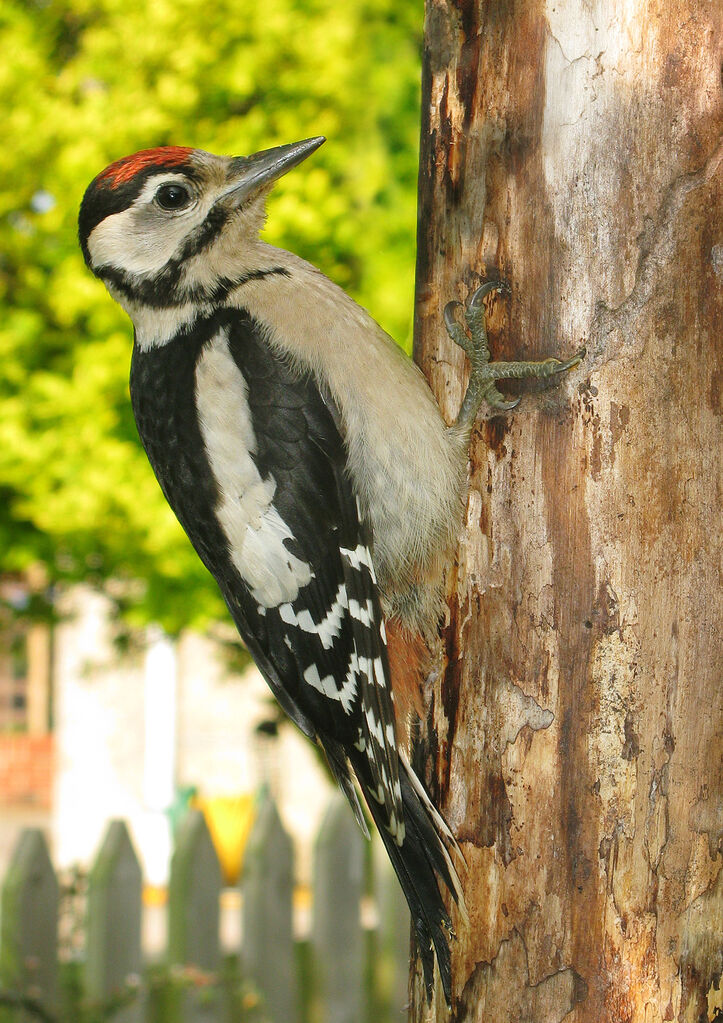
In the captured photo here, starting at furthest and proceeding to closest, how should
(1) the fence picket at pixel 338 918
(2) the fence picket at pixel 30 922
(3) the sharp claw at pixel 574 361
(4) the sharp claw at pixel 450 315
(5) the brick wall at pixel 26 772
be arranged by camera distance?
(5) the brick wall at pixel 26 772
(1) the fence picket at pixel 338 918
(2) the fence picket at pixel 30 922
(4) the sharp claw at pixel 450 315
(3) the sharp claw at pixel 574 361

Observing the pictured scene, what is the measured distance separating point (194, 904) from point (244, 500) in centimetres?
233

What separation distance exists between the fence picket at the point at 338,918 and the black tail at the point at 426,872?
7.51ft

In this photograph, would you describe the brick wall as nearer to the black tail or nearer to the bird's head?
the bird's head

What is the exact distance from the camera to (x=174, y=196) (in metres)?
2.29

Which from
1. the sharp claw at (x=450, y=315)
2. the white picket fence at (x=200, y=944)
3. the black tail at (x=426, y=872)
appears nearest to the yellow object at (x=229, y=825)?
the white picket fence at (x=200, y=944)

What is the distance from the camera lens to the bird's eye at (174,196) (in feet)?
7.52

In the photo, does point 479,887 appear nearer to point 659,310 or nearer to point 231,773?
point 659,310

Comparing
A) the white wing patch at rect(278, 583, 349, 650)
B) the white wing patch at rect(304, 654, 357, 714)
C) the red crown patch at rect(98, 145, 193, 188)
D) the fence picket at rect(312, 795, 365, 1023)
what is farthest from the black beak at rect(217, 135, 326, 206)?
the fence picket at rect(312, 795, 365, 1023)

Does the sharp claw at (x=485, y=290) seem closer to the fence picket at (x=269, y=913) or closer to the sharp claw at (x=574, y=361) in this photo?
the sharp claw at (x=574, y=361)

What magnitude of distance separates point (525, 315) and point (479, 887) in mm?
888

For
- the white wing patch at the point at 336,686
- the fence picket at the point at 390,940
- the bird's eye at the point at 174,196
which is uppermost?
the bird's eye at the point at 174,196

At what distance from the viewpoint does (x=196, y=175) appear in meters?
2.29

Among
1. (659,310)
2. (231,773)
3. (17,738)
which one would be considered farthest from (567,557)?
(17,738)

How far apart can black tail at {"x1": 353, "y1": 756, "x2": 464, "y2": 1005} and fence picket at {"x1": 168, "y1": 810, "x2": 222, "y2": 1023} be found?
6.99 ft
